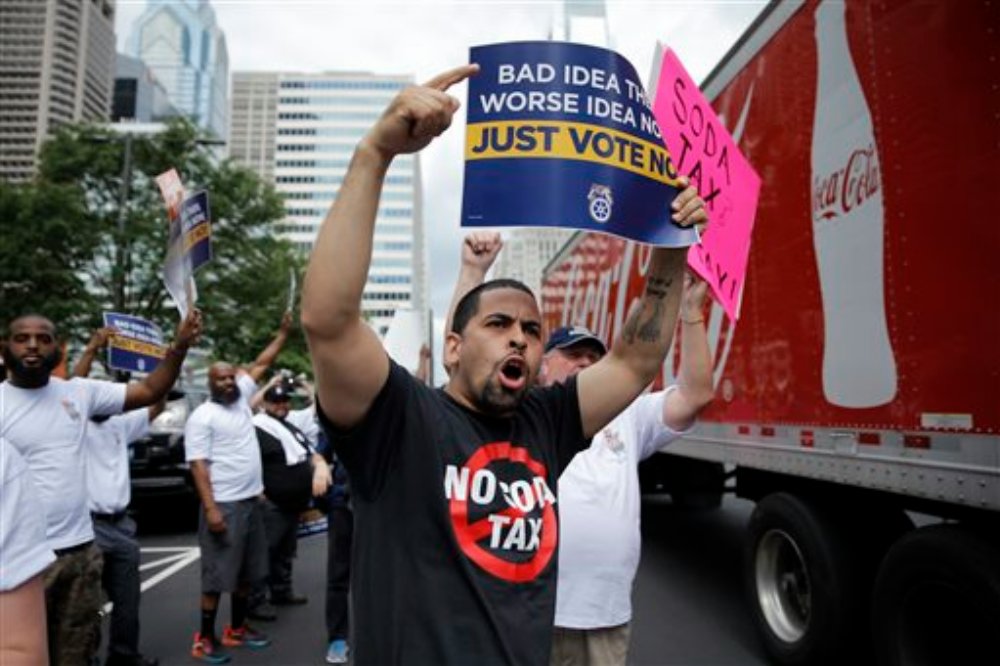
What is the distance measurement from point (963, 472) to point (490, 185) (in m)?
2.15

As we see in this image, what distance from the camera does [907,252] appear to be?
10.0 ft

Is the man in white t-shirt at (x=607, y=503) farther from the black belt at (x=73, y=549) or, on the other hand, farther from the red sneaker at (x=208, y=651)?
the red sneaker at (x=208, y=651)

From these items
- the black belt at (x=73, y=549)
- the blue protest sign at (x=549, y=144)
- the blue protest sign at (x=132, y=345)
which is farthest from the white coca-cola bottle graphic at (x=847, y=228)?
the blue protest sign at (x=132, y=345)

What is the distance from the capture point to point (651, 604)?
591 centimetres

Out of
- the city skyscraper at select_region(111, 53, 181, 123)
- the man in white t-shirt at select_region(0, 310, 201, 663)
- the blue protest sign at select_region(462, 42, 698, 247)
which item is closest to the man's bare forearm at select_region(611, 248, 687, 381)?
the blue protest sign at select_region(462, 42, 698, 247)

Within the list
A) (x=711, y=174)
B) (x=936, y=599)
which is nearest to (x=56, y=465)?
(x=711, y=174)

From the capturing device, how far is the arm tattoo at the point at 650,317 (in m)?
2.07

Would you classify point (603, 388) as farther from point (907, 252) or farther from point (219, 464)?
point (219, 464)

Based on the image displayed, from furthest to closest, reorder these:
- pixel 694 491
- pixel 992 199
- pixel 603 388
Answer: pixel 694 491 → pixel 992 199 → pixel 603 388

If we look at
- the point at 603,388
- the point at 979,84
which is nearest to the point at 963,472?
the point at 979,84

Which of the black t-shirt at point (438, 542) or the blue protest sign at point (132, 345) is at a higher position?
the blue protest sign at point (132, 345)

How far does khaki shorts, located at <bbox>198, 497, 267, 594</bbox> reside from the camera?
16.3 ft

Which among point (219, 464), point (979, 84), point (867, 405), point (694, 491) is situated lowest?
point (694, 491)

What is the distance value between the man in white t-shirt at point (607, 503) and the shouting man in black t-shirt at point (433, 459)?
85 cm
